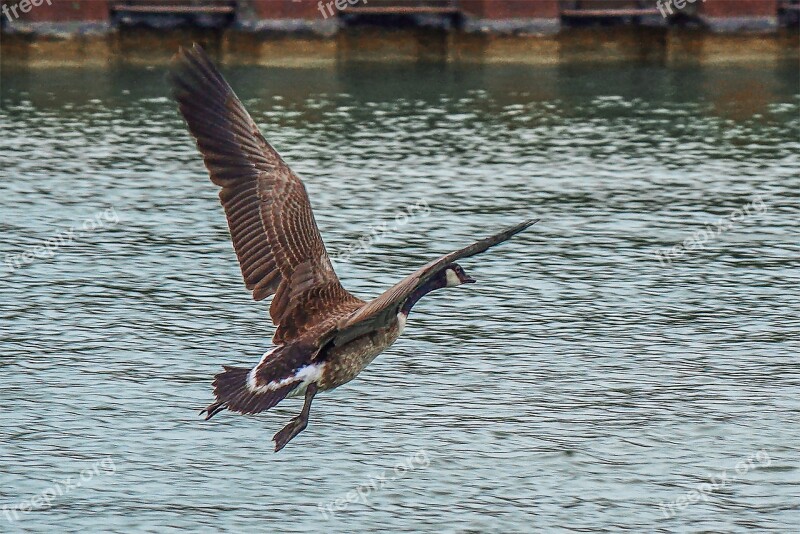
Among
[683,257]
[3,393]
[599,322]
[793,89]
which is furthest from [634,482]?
[793,89]

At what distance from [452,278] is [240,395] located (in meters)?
2.20

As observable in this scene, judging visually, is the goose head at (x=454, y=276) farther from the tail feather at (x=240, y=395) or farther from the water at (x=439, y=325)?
the water at (x=439, y=325)

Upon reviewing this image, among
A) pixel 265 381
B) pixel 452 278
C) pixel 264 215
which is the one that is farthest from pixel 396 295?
pixel 264 215

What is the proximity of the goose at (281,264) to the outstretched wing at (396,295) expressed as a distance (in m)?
0.03

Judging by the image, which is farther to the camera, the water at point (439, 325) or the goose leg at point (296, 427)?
the water at point (439, 325)

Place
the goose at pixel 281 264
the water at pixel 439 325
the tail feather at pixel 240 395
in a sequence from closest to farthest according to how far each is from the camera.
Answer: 1. the tail feather at pixel 240 395
2. the goose at pixel 281 264
3. the water at pixel 439 325

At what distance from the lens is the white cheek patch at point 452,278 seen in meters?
13.7

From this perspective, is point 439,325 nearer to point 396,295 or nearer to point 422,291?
point 422,291

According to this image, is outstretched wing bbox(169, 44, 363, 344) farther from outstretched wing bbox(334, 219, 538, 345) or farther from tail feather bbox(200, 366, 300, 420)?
tail feather bbox(200, 366, 300, 420)

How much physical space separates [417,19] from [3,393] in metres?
35.8

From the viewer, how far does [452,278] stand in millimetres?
13695

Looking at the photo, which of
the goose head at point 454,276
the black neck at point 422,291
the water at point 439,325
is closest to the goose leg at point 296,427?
the black neck at point 422,291

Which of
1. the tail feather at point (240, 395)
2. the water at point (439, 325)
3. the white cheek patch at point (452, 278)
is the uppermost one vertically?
the white cheek patch at point (452, 278)

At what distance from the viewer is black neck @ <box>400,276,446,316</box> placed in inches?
537
